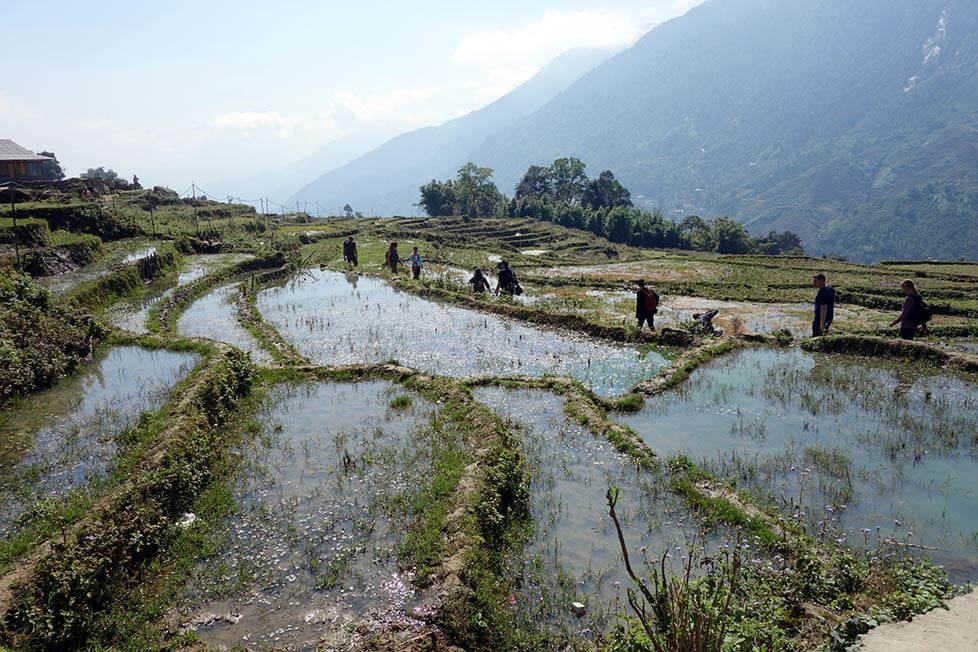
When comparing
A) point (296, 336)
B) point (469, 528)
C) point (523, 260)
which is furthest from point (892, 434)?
point (523, 260)

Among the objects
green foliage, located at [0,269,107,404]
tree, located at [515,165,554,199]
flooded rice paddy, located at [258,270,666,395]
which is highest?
tree, located at [515,165,554,199]

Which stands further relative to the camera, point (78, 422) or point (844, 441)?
point (78, 422)

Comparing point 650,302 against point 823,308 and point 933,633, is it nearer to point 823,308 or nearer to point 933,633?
point 823,308

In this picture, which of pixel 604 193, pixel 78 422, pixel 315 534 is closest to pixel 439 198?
pixel 604 193

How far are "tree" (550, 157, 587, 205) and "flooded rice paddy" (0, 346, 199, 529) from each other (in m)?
83.3

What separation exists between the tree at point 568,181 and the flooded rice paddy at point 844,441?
81754mm

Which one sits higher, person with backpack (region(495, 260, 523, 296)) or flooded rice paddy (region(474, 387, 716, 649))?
person with backpack (region(495, 260, 523, 296))

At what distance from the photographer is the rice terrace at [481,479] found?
588 centimetres

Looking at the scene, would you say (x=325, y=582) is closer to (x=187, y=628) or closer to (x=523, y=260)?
(x=187, y=628)

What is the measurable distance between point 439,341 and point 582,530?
33.4 ft

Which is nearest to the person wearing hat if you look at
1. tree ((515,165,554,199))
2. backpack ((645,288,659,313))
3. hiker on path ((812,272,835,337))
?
backpack ((645,288,659,313))

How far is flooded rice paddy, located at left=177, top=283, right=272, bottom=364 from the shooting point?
1672cm

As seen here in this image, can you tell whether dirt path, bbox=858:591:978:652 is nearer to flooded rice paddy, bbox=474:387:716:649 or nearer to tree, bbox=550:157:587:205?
flooded rice paddy, bbox=474:387:716:649

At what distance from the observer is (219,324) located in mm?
19422
